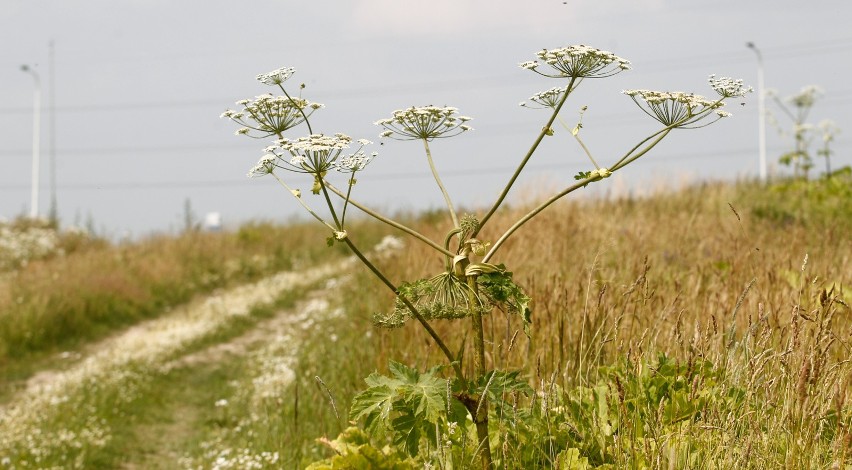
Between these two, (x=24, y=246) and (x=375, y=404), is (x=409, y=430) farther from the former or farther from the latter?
(x=24, y=246)

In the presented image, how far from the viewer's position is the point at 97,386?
10.4 m

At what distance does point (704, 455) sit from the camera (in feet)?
11.9

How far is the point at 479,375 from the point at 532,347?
6.43 ft

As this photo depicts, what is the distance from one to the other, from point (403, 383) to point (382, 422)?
171 millimetres

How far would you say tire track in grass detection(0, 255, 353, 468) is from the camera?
802 cm

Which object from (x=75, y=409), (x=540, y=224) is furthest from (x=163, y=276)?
(x=540, y=224)

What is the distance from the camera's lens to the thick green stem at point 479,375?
3.23 meters

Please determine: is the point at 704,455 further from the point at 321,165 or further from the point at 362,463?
the point at 321,165

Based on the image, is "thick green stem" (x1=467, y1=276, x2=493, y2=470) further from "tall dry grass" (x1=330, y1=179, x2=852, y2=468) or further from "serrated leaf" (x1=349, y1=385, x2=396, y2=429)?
"serrated leaf" (x1=349, y1=385, x2=396, y2=429)

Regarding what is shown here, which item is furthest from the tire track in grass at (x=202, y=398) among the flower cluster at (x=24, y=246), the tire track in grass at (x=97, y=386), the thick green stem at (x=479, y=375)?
the flower cluster at (x=24, y=246)

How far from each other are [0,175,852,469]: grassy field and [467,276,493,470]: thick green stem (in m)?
0.13

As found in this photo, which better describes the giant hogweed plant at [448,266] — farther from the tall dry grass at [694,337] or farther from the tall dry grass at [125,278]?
the tall dry grass at [125,278]

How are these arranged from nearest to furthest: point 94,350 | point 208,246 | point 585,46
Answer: point 585,46 → point 94,350 → point 208,246

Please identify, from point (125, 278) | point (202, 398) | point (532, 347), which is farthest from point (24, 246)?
point (532, 347)
